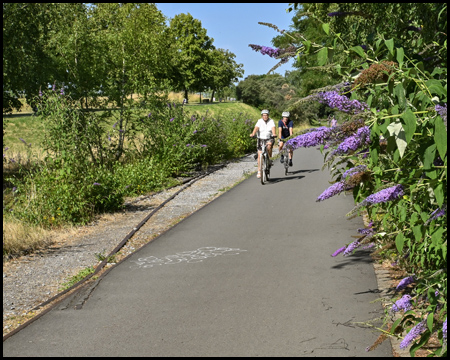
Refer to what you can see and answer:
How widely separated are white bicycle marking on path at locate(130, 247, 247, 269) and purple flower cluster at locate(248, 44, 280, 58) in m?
4.22

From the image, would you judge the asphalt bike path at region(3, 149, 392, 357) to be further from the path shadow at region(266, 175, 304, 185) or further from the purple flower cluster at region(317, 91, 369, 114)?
the path shadow at region(266, 175, 304, 185)

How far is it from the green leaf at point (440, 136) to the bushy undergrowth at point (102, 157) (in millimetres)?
9440

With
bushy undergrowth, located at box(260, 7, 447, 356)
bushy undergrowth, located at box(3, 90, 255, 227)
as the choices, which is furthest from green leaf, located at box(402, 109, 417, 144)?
bushy undergrowth, located at box(3, 90, 255, 227)

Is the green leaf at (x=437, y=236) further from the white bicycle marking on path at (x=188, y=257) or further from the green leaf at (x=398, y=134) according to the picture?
the white bicycle marking on path at (x=188, y=257)

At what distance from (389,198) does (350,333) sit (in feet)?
5.49

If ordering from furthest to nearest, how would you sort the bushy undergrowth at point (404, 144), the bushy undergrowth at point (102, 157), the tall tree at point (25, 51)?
1. the tall tree at point (25, 51)
2. the bushy undergrowth at point (102, 157)
3. the bushy undergrowth at point (404, 144)

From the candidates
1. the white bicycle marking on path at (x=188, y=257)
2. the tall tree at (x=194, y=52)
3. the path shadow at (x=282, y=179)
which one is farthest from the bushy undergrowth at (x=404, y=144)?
the tall tree at (x=194, y=52)

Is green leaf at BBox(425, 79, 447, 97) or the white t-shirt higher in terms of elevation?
green leaf at BBox(425, 79, 447, 97)

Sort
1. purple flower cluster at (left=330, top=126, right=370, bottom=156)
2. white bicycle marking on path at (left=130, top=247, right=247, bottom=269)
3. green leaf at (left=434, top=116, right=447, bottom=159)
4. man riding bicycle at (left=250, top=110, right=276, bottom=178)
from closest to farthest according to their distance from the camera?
green leaf at (left=434, top=116, right=447, bottom=159)
purple flower cluster at (left=330, top=126, right=370, bottom=156)
white bicycle marking on path at (left=130, top=247, right=247, bottom=269)
man riding bicycle at (left=250, top=110, right=276, bottom=178)

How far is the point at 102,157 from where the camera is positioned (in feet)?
58.2

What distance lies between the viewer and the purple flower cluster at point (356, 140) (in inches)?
172

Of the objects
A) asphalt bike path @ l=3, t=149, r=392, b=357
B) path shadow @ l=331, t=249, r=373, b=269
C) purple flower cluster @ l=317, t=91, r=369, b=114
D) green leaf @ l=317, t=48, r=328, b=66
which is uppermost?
green leaf @ l=317, t=48, r=328, b=66

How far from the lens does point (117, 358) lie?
5172 millimetres

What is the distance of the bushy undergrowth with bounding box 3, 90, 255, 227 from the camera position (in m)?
12.1
